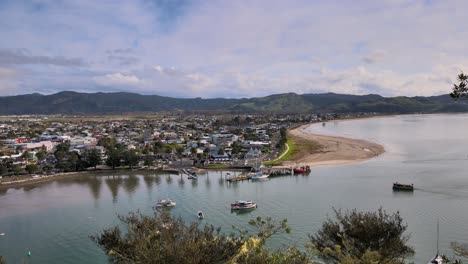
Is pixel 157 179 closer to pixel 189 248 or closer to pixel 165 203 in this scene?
pixel 165 203

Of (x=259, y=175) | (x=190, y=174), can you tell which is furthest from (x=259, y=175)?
(x=190, y=174)

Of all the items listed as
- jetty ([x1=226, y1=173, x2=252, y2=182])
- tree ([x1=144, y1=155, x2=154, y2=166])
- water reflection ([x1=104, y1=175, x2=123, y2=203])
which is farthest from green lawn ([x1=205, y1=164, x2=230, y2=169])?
water reflection ([x1=104, y1=175, x2=123, y2=203])

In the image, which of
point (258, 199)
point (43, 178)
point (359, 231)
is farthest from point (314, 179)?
point (43, 178)

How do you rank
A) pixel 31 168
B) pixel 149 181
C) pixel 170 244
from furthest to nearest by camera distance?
1. pixel 31 168
2. pixel 149 181
3. pixel 170 244

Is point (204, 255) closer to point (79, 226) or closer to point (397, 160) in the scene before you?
point (79, 226)

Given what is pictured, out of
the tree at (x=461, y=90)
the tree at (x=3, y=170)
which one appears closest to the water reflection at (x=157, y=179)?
the tree at (x=3, y=170)

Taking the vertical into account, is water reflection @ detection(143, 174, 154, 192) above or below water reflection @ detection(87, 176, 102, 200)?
above

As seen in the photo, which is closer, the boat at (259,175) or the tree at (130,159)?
the boat at (259,175)

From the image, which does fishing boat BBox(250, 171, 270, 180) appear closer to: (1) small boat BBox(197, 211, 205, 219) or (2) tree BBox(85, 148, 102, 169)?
(1) small boat BBox(197, 211, 205, 219)

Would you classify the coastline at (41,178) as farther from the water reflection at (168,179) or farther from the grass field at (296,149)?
the grass field at (296,149)
